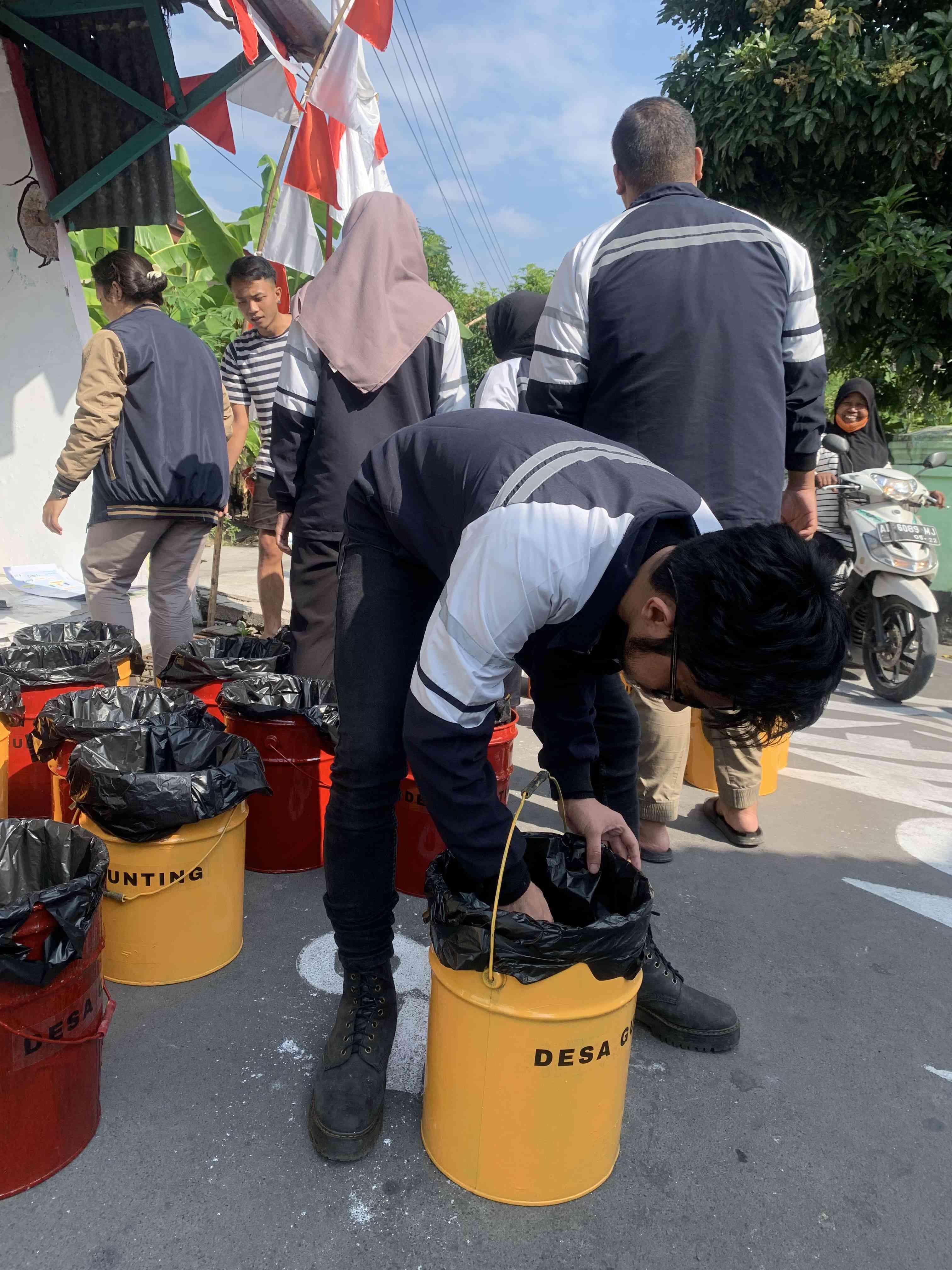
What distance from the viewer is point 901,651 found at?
197 inches

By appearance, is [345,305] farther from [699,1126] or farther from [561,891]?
[699,1126]

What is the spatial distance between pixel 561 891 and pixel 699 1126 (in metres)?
0.50

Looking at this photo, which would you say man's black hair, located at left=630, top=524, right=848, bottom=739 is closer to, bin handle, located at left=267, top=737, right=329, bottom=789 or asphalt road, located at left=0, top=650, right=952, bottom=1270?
asphalt road, located at left=0, top=650, right=952, bottom=1270

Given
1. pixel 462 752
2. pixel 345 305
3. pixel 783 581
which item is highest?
pixel 345 305

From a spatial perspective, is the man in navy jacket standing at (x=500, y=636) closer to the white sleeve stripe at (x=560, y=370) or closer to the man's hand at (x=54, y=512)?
the white sleeve stripe at (x=560, y=370)

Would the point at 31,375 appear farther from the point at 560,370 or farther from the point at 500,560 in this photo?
the point at 500,560

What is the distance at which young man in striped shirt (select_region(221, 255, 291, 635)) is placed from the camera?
13.5 feet

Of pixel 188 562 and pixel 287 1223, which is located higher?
pixel 188 562

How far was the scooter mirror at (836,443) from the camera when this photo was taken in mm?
5242

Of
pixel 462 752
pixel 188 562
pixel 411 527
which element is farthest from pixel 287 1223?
pixel 188 562

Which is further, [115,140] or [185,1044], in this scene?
[115,140]

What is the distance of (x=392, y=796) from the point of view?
173cm

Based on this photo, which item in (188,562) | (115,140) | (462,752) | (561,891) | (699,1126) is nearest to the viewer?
(462,752)

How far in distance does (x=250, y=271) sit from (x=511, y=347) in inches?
49.3
